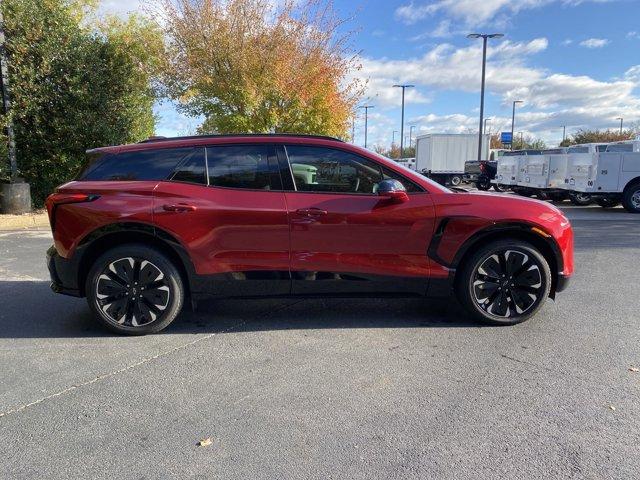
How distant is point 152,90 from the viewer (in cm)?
1645

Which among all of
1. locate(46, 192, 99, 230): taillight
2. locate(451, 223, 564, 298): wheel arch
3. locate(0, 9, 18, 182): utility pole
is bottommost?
locate(451, 223, 564, 298): wheel arch

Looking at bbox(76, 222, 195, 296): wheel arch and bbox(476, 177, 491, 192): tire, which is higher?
bbox(76, 222, 195, 296): wheel arch

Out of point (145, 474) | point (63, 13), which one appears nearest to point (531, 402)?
point (145, 474)

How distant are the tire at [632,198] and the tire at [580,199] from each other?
1.08 m

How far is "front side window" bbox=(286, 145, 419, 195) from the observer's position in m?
4.34

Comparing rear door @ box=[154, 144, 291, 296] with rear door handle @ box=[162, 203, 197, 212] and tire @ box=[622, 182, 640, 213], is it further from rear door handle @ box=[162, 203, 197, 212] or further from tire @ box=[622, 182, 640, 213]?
tire @ box=[622, 182, 640, 213]

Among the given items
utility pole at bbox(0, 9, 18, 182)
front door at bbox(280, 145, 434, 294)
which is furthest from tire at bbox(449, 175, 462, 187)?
front door at bbox(280, 145, 434, 294)

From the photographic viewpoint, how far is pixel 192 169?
4367mm

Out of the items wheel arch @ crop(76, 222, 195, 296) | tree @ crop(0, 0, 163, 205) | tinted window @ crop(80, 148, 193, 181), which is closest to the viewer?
wheel arch @ crop(76, 222, 195, 296)

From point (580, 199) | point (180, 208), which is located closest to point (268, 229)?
point (180, 208)

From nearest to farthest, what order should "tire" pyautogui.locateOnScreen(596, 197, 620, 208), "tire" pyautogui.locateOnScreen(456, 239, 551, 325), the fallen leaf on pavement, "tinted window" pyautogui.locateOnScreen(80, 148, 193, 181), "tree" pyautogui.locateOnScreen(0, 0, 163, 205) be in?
1. the fallen leaf on pavement
2. "tinted window" pyautogui.locateOnScreen(80, 148, 193, 181)
3. "tire" pyautogui.locateOnScreen(456, 239, 551, 325)
4. "tree" pyautogui.locateOnScreen(0, 0, 163, 205)
5. "tire" pyautogui.locateOnScreen(596, 197, 620, 208)

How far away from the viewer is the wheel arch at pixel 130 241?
13.9 feet

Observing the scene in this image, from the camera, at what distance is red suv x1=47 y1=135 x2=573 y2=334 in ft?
13.9

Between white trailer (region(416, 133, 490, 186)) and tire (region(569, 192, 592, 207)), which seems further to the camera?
white trailer (region(416, 133, 490, 186))
